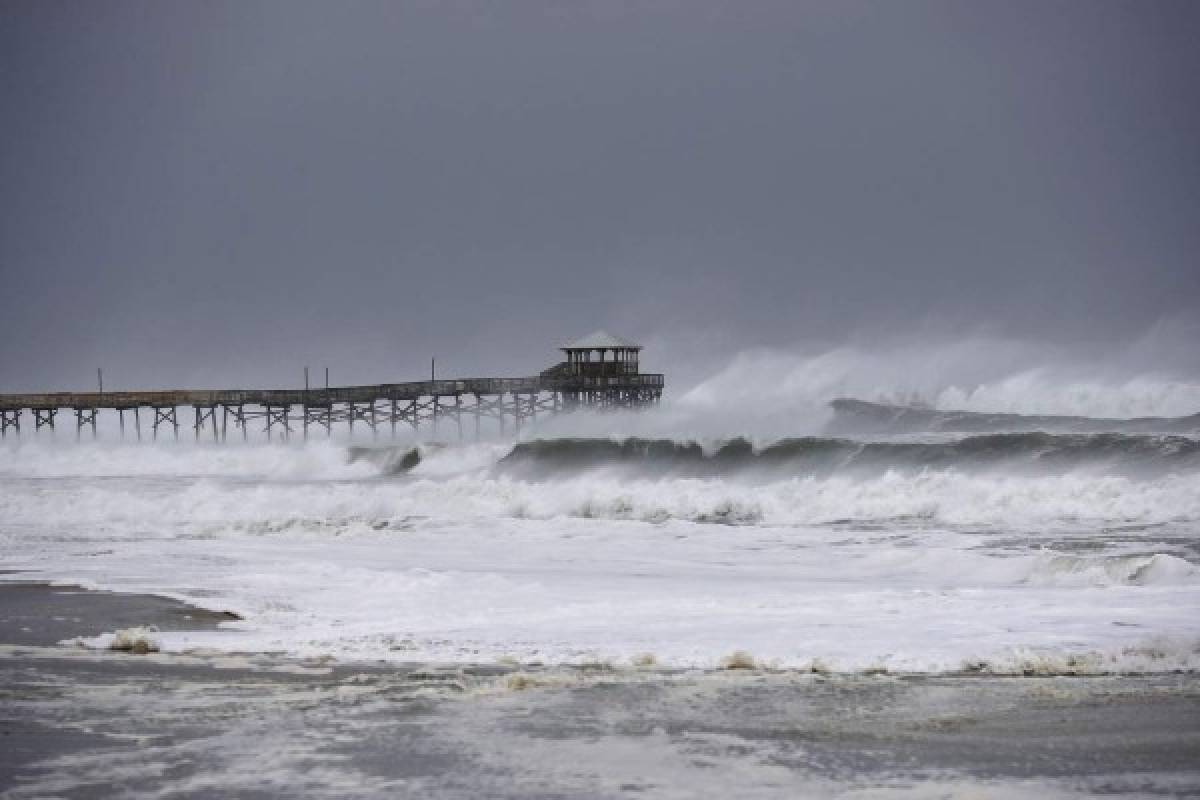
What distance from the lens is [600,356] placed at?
60.4m

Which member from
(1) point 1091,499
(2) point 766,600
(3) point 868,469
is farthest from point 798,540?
(3) point 868,469

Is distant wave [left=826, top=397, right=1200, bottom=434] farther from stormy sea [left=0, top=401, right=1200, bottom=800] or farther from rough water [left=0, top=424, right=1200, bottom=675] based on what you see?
stormy sea [left=0, top=401, right=1200, bottom=800]

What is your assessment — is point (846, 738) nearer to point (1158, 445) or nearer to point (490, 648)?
point (490, 648)

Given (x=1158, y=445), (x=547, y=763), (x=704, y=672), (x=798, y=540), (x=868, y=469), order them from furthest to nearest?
(x=868, y=469) < (x=1158, y=445) < (x=798, y=540) < (x=704, y=672) < (x=547, y=763)

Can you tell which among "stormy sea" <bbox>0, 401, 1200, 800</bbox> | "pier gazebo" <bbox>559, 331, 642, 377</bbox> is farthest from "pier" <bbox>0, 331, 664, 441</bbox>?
"stormy sea" <bbox>0, 401, 1200, 800</bbox>

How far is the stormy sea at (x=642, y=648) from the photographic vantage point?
748cm

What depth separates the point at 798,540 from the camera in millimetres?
22125

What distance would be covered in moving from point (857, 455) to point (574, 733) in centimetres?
2593

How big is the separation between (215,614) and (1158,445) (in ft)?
70.5

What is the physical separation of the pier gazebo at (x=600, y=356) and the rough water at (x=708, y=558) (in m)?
18.7

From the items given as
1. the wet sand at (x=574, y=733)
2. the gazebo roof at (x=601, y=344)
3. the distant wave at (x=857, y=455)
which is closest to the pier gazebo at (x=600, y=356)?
the gazebo roof at (x=601, y=344)

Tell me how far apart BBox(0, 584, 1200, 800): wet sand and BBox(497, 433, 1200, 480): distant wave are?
20.0m

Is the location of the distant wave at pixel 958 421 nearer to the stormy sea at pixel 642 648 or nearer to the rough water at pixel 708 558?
the rough water at pixel 708 558

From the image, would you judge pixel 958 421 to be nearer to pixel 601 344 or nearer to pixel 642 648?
pixel 601 344
